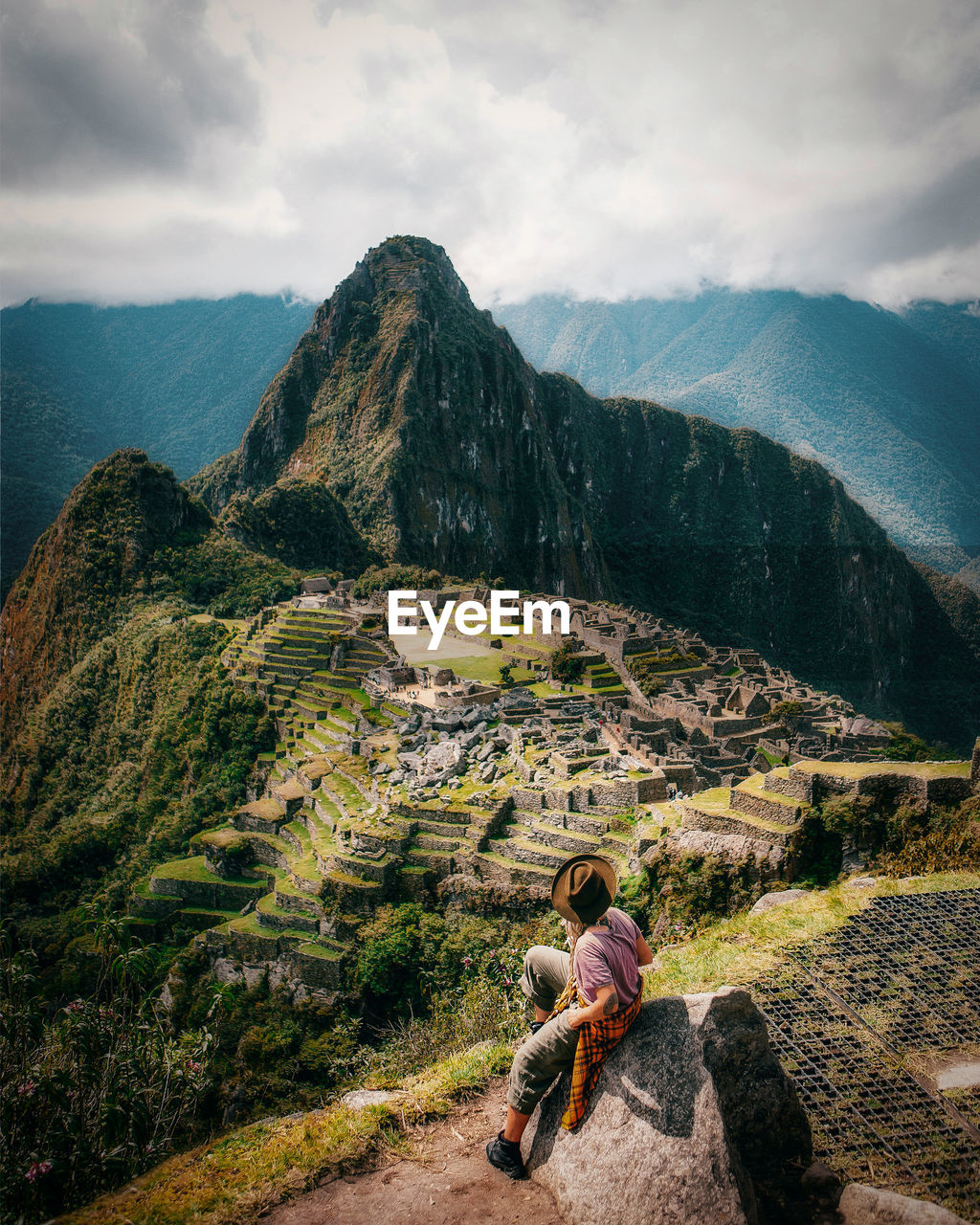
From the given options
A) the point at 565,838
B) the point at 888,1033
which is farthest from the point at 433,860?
the point at 888,1033

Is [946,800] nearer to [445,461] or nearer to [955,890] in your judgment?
[955,890]

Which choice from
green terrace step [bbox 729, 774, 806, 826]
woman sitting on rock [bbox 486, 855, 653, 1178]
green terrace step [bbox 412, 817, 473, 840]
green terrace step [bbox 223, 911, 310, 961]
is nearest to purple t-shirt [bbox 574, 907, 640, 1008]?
woman sitting on rock [bbox 486, 855, 653, 1178]

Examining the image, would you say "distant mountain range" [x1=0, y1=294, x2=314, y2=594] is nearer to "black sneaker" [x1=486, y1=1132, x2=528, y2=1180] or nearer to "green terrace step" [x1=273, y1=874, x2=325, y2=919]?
"green terrace step" [x1=273, y1=874, x2=325, y2=919]

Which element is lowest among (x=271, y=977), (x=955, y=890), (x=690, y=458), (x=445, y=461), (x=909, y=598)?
(x=271, y=977)

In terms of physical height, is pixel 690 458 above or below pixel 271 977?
above

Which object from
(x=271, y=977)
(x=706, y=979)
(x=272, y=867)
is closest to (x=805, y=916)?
(x=706, y=979)

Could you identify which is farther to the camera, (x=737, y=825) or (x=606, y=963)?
(x=737, y=825)

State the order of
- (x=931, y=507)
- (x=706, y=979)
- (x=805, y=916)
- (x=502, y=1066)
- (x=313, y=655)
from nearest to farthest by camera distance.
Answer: (x=502, y=1066), (x=706, y=979), (x=805, y=916), (x=313, y=655), (x=931, y=507)

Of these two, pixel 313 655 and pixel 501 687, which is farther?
pixel 313 655

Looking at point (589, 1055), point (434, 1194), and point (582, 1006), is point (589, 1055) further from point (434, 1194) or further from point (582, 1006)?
point (434, 1194)
